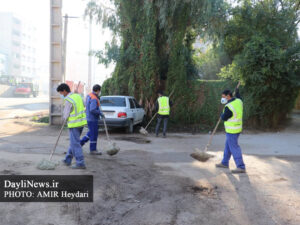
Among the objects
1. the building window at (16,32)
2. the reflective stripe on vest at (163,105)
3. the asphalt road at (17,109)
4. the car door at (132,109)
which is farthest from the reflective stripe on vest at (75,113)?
the building window at (16,32)

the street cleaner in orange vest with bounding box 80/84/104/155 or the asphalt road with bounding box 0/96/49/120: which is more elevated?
the street cleaner in orange vest with bounding box 80/84/104/155

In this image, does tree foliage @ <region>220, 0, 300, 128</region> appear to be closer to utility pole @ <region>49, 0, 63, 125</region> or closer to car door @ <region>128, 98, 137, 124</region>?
car door @ <region>128, 98, 137, 124</region>

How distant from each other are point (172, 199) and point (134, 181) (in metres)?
1.08

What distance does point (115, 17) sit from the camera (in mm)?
15195

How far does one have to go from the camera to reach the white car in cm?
1135

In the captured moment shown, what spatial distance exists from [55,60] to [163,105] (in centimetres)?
640

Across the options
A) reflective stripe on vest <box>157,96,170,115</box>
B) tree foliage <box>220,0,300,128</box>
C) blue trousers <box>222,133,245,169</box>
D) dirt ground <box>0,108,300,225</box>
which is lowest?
dirt ground <box>0,108,300,225</box>

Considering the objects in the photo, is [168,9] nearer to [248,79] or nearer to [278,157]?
[248,79]

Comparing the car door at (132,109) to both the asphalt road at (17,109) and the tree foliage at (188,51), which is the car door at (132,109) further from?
the asphalt road at (17,109)

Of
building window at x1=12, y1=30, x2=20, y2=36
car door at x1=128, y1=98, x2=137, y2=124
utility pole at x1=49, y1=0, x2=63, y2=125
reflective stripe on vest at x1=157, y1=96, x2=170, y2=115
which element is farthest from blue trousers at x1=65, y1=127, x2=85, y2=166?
building window at x1=12, y1=30, x2=20, y2=36

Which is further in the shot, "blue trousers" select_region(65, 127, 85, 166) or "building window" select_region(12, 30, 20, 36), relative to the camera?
"building window" select_region(12, 30, 20, 36)

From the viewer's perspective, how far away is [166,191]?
4730 millimetres

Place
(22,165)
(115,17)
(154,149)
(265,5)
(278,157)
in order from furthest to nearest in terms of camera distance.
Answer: (265,5), (115,17), (154,149), (278,157), (22,165)

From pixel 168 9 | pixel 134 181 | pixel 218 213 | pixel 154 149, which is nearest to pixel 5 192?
pixel 134 181
